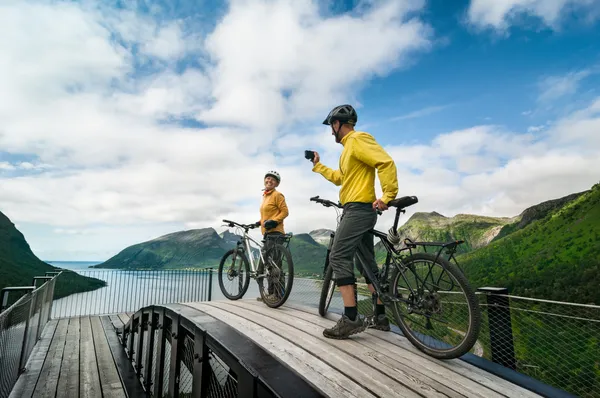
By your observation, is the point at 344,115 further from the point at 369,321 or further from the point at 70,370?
the point at 70,370

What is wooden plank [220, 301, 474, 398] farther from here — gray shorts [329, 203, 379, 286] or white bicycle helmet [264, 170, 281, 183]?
white bicycle helmet [264, 170, 281, 183]

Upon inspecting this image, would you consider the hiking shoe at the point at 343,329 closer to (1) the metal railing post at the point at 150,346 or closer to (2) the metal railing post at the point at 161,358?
(2) the metal railing post at the point at 161,358

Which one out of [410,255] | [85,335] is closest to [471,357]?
[410,255]

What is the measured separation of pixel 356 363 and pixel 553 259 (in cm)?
9708

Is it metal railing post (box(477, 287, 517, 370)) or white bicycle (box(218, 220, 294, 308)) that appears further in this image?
white bicycle (box(218, 220, 294, 308))

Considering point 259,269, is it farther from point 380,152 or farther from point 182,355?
point 380,152

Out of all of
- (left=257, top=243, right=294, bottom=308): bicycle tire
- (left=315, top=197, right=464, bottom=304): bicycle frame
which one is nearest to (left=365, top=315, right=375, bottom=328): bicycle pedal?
(left=315, top=197, right=464, bottom=304): bicycle frame

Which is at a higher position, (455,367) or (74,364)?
(455,367)

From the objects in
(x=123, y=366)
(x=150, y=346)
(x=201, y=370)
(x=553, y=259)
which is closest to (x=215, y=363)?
(x=201, y=370)

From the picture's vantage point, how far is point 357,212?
284cm

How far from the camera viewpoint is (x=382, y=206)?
2.52m

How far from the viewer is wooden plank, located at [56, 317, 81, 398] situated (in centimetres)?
560

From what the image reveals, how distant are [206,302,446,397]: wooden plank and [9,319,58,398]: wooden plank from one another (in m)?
5.33

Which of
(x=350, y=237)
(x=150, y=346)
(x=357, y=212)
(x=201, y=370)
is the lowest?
(x=150, y=346)
